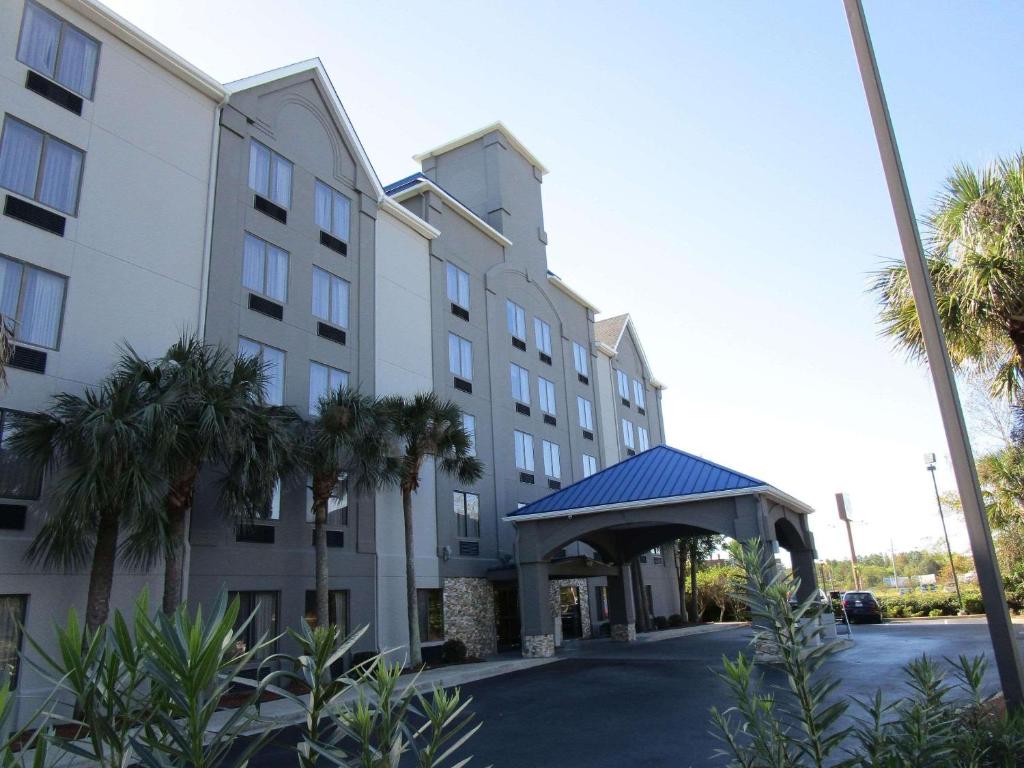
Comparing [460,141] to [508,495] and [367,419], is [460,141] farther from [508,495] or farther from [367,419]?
[367,419]

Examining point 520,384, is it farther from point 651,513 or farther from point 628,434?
point 628,434

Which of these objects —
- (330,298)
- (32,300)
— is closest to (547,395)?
(330,298)

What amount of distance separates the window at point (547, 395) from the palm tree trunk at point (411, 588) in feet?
39.6

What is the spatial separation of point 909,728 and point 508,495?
25.4 metres

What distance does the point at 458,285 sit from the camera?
29.3m

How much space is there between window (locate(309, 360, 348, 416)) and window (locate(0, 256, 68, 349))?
7.04m

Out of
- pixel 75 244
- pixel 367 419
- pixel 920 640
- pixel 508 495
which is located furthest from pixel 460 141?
pixel 920 640

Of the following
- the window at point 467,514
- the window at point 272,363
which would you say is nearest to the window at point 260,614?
the window at point 272,363

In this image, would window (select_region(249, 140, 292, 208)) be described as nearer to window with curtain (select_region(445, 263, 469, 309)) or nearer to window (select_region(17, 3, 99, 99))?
window (select_region(17, 3, 99, 99))

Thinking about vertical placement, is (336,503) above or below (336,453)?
below

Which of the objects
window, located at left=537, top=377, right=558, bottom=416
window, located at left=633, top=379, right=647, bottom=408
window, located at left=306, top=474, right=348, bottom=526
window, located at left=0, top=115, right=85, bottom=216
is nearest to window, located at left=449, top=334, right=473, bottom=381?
window, located at left=537, top=377, right=558, bottom=416

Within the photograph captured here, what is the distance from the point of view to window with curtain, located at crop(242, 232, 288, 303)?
66.8 feet

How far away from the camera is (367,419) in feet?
64.6

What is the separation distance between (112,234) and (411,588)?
12277 mm
